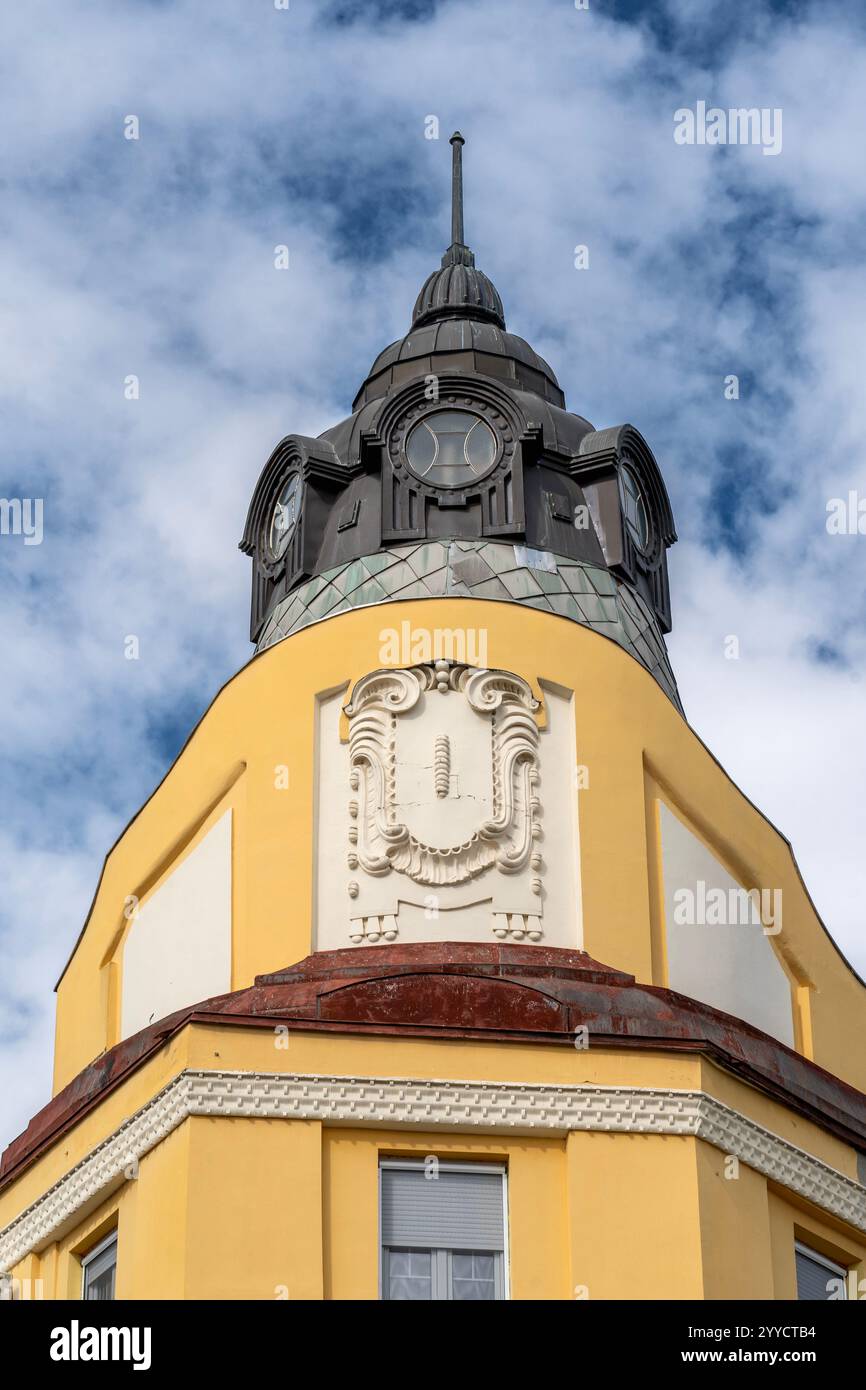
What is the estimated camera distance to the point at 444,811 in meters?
32.7

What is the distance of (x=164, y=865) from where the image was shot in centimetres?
3509

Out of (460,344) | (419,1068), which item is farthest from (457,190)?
(419,1068)

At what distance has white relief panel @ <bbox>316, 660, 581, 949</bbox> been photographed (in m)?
32.2

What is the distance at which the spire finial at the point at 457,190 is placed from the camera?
144 feet

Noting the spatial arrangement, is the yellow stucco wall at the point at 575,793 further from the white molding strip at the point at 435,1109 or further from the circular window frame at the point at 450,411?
the white molding strip at the point at 435,1109

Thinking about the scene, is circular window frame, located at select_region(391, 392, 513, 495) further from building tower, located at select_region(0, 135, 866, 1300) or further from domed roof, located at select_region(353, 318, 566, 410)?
domed roof, located at select_region(353, 318, 566, 410)

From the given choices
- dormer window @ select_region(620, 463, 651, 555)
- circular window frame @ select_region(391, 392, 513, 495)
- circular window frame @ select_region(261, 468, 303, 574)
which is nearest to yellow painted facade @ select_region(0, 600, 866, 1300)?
circular window frame @ select_region(391, 392, 513, 495)

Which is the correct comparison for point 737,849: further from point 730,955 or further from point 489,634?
point 489,634

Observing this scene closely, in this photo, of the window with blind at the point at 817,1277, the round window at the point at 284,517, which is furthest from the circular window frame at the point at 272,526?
the window with blind at the point at 817,1277

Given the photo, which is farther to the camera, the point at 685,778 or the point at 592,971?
the point at 685,778

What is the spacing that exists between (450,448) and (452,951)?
832 cm

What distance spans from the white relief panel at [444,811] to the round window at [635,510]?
15.3ft
